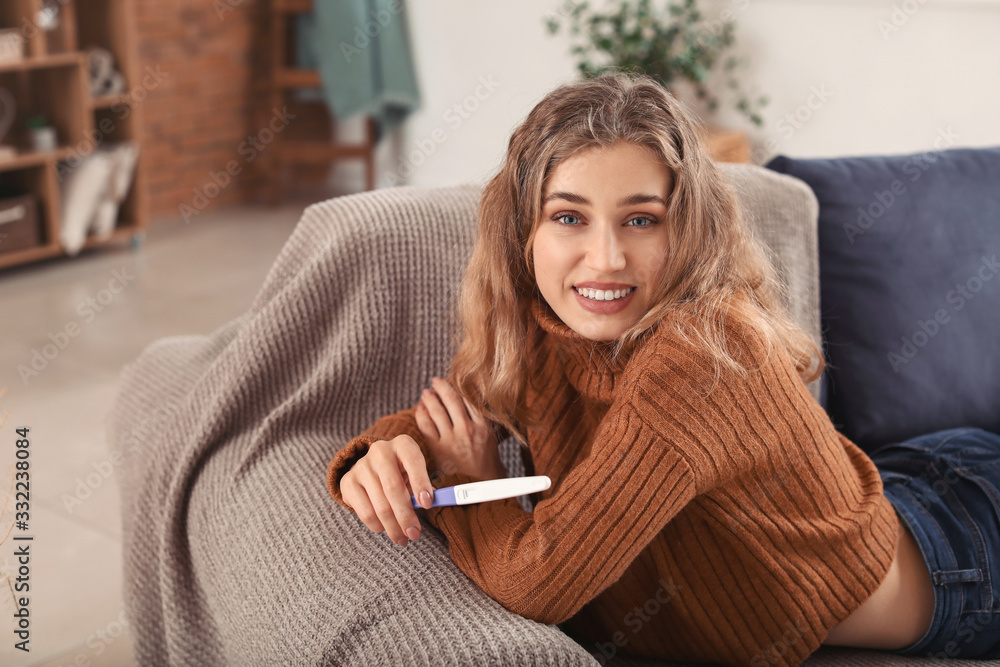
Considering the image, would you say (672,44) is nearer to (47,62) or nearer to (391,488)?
(47,62)

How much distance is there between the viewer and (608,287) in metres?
0.99

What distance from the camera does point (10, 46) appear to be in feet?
10.8

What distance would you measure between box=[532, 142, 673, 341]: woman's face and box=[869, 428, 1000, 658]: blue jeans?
0.49 metres

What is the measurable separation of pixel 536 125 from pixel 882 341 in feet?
2.42

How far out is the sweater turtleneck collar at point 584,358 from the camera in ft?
3.40

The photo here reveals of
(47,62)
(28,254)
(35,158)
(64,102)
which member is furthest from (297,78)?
(28,254)

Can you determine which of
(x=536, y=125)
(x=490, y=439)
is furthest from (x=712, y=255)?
(x=490, y=439)

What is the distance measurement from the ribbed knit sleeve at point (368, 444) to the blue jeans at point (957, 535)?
0.60 m

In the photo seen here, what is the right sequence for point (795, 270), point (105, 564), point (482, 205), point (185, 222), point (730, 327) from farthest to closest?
1. point (185, 222)
2. point (105, 564)
3. point (795, 270)
4. point (482, 205)
5. point (730, 327)

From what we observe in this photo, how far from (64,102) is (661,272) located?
128 inches

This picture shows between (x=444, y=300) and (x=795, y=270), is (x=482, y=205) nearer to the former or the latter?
(x=444, y=300)

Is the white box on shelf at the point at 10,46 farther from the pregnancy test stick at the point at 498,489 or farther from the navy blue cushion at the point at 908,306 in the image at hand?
the pregnancy test stick at the point at 498,489

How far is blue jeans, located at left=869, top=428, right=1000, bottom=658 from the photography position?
114cm

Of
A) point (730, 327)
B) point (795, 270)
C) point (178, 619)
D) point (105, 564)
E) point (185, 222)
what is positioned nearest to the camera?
point (730, 327)
